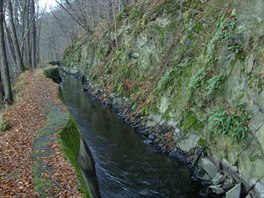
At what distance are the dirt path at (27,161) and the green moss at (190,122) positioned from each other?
556 centimetres

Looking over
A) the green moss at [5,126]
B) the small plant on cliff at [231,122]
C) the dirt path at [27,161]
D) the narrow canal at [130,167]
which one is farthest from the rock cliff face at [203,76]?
the green moss at [5,126]

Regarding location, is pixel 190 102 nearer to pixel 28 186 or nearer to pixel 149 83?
pixel 149 83

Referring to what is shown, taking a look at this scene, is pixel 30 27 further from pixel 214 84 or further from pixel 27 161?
pixel 27 161

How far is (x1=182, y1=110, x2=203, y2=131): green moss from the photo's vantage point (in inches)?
553

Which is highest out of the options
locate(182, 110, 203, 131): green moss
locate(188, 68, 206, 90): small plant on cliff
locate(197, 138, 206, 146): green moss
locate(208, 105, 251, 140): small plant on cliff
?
locate(188, 68, 206, 90): small plant on cliff

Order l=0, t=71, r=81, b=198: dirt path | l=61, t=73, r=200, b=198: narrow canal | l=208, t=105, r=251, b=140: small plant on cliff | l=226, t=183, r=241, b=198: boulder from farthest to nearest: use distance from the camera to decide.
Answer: l=61, t=73, r=200, b=198: narrow canal
l=208, t=105, r=251, b=140: small plant on cliff
l=226, t=183, r=241, b=198: boulder
l=0, t=71, r=81, b=198: dirt path

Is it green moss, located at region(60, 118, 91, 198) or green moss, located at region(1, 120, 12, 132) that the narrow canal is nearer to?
green moss, located at region(60, 118, 91, 198)

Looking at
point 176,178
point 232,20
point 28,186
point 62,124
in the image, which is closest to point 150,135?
point 176,178

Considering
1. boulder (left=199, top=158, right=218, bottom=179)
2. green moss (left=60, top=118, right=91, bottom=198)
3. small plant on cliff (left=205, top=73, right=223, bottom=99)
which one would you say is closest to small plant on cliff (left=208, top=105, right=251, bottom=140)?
small plant on cliff (left=205, top=73, right=223, bottom=99)

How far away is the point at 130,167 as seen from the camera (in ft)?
44.1

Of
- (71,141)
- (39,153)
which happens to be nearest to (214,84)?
(71,141)

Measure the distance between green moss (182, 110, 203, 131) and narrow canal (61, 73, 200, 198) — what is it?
161 centimetres

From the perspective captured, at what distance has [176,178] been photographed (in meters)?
12.5

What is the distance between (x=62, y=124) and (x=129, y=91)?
11025mm
